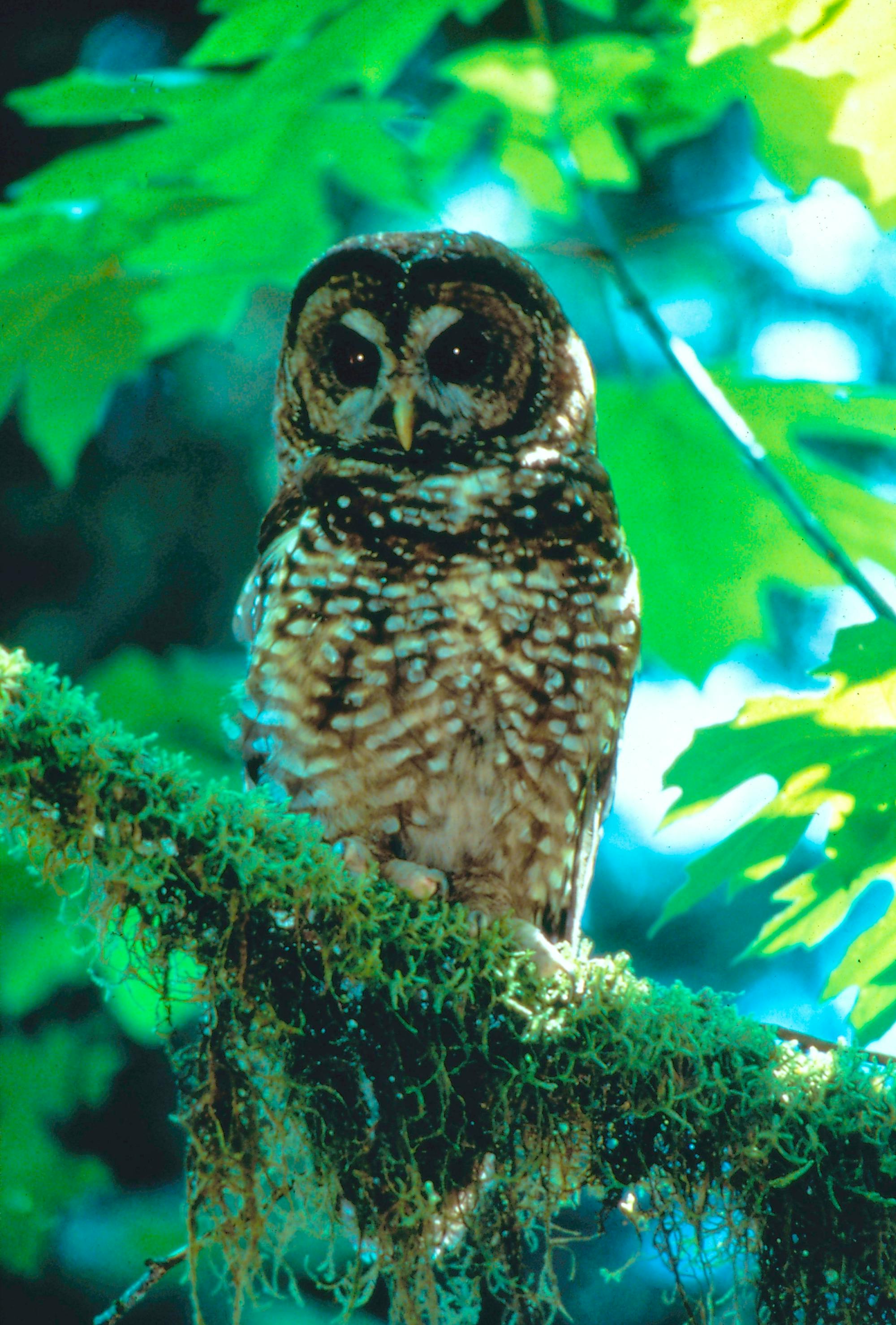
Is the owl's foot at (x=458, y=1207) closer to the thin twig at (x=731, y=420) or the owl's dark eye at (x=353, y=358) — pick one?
the thin twig at (x=731, y=420)

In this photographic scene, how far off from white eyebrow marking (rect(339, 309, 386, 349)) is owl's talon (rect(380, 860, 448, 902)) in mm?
1160

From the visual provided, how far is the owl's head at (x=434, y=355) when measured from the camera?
2.42 meters

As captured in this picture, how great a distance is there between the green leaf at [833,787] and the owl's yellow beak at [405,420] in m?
0.92

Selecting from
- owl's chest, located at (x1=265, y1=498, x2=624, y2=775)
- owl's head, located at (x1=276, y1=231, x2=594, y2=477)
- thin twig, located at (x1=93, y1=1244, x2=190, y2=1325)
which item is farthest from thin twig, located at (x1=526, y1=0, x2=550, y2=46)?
thin twig, located at (x1=93, y1=1244, x2=190, y2=1325)

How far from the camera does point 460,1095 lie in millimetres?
1662

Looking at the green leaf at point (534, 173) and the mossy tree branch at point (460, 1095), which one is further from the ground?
the green leaf at point (534, 173)

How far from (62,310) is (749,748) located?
1623mm

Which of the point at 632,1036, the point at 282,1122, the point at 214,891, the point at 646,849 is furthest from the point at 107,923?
the point at 646,849

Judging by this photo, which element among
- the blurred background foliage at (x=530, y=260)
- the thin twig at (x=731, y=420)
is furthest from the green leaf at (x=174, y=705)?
the thin twig at (x=731, y=420)

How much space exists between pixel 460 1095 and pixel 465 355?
5.34 feet

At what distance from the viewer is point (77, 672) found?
3.84 metres

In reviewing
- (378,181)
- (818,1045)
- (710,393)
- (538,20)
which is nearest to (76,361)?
(378,181)

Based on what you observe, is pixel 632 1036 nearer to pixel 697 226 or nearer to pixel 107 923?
pixel 107 923

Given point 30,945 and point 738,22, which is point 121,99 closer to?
point 738,22
